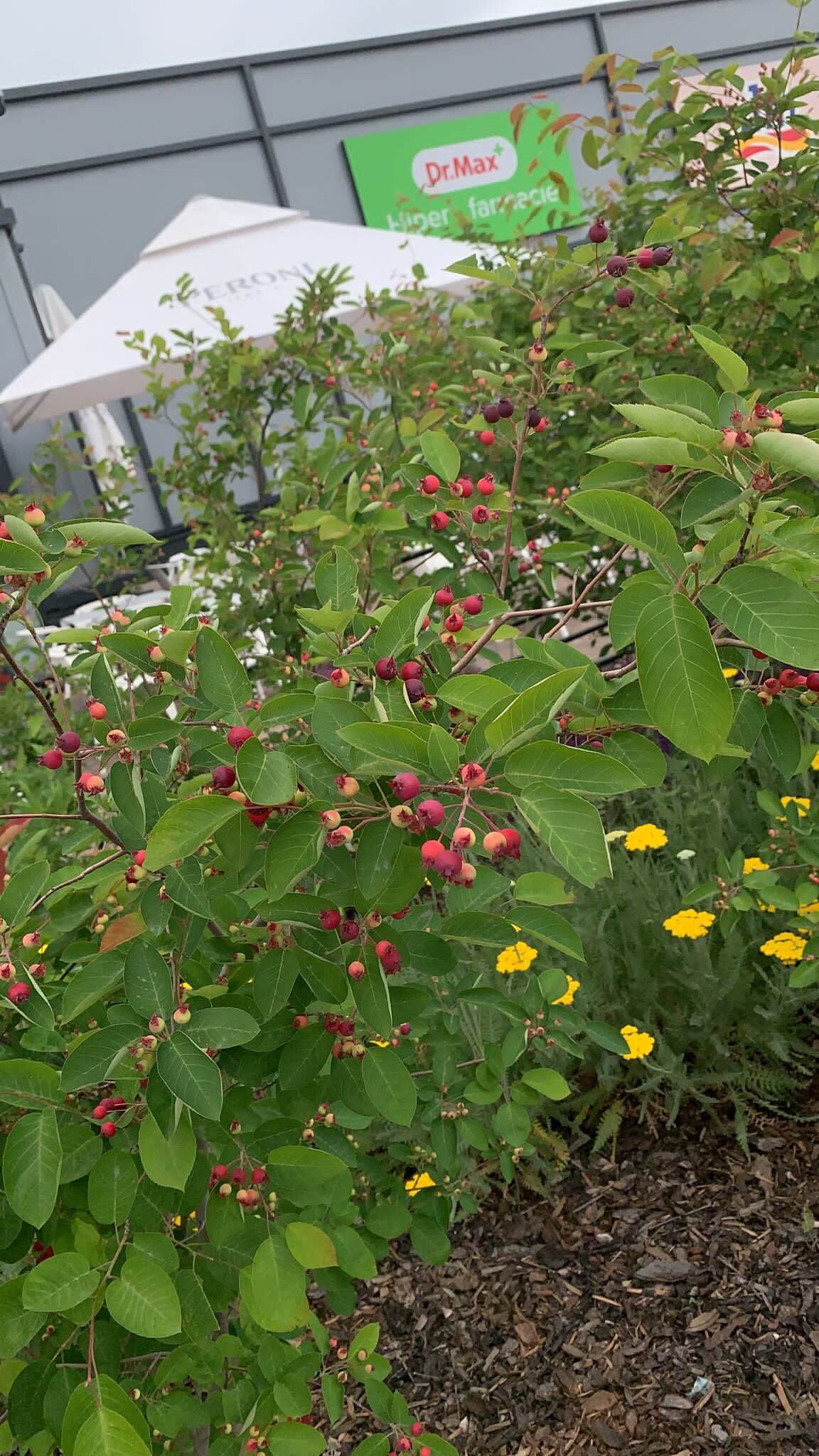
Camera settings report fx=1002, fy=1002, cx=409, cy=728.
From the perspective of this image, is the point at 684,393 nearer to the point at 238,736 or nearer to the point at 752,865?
the point at 238,736

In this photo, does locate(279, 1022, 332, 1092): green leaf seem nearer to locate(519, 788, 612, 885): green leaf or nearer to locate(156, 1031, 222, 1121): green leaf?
locate(156, 1031, 222, 1121): green leaf

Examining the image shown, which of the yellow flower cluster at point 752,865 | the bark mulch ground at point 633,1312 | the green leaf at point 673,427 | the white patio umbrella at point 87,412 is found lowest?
the bark mulch ground at point 633,1312

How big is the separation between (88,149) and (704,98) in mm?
10630

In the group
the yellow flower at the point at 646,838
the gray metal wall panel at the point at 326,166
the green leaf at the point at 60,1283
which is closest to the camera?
the green leaf at the point at 60,1283

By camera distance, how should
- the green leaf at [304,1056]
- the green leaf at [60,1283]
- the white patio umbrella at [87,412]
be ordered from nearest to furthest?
the green leaf at [60,1283], the green leaf at [304,1056], the white patio umbrella at [87,412]

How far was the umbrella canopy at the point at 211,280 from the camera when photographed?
5.35 m

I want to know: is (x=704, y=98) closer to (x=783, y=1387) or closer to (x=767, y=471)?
(x=767, y=471)

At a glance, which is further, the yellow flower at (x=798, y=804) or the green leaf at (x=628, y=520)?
the yellow flower at (x=798, y=804)

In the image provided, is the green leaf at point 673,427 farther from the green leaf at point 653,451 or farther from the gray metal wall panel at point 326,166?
the gray metal wall panel at point 326,166

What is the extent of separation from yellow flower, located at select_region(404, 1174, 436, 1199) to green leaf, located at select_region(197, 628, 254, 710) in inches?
36.7

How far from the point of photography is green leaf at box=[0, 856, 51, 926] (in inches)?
34.8

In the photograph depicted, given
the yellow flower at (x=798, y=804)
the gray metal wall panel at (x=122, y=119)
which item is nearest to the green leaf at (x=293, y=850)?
the yellow flower at (x=798, y=804)

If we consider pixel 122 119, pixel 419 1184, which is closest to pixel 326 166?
pixel 122 119

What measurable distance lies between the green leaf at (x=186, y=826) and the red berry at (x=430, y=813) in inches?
5.7
